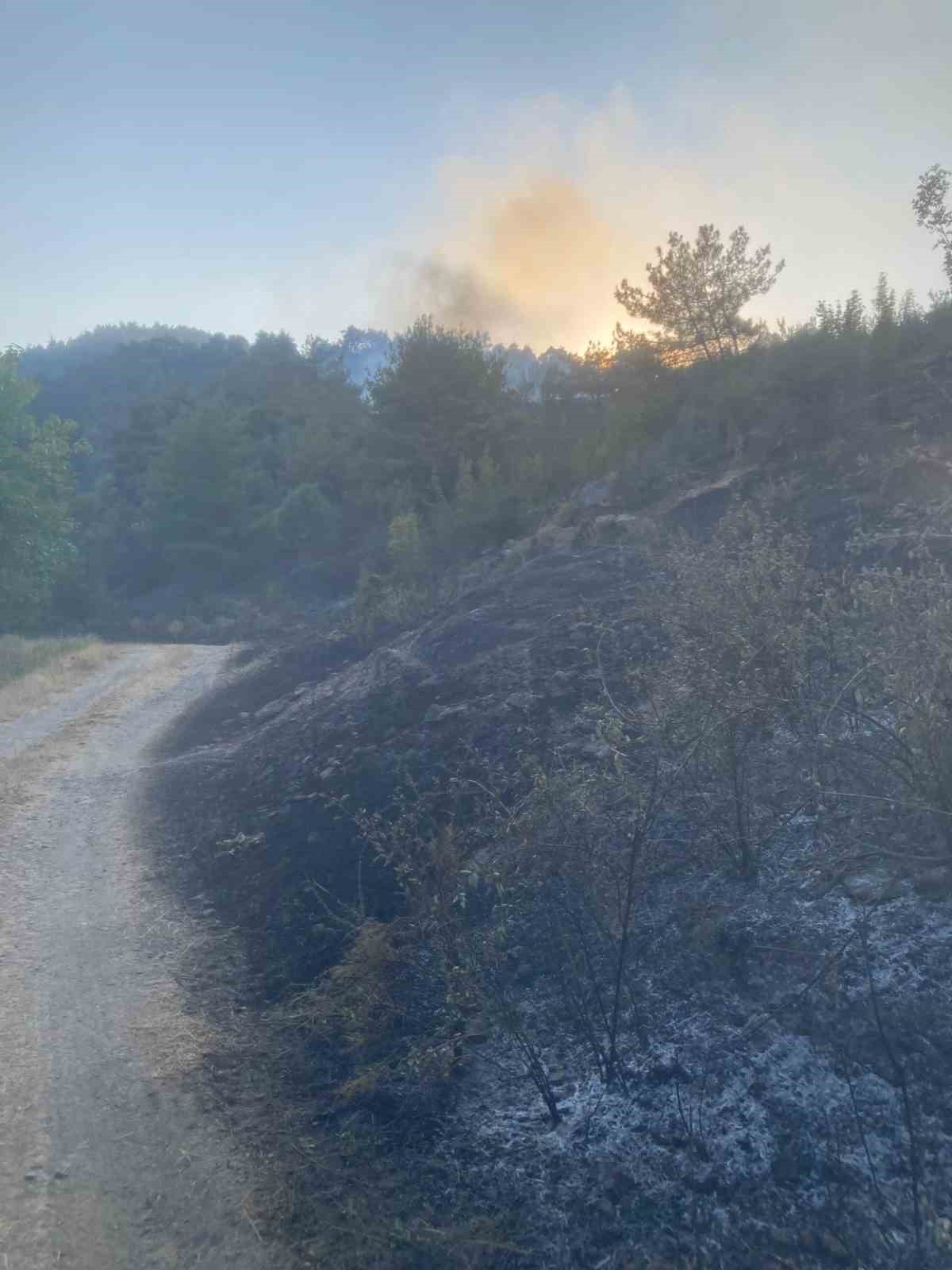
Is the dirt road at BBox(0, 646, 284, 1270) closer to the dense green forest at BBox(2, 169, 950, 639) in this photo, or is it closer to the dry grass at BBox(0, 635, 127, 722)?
the dry grass at BBox(0, 635, 127, 722)

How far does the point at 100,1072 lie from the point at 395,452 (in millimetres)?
24794

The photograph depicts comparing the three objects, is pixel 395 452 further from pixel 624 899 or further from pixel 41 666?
pixel 624 899

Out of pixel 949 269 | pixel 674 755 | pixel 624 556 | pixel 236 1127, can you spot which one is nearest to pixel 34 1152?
pixel 236 1127

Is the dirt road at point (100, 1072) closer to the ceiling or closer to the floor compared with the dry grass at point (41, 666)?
closer to the floor

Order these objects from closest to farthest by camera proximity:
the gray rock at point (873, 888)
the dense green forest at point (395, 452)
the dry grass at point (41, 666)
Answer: the gray rock at point (873, 888) → the dry grass at point (41, 666) → the dense green forest at point (395, 452)

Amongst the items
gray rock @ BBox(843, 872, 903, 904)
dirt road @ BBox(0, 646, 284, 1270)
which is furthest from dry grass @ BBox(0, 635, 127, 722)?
gray rock @ BBox(843, 872, 903, 904)

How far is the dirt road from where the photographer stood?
350 centimetres

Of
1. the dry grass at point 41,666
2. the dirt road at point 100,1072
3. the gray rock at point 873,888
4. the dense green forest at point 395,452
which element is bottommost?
the dirt road at point 100,1072

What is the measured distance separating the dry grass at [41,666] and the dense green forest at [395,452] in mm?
3116

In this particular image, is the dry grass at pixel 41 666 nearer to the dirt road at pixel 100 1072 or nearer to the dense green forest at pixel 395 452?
the dense green forest at pixel 395 452

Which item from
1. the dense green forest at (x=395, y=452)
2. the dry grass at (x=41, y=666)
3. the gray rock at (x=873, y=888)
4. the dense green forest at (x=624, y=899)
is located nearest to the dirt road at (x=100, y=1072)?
the dense green forest at (x=624, y=899)

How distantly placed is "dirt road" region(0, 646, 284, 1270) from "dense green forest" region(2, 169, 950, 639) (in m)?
7.43

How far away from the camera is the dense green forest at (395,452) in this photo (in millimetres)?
15562

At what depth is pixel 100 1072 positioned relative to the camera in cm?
450
